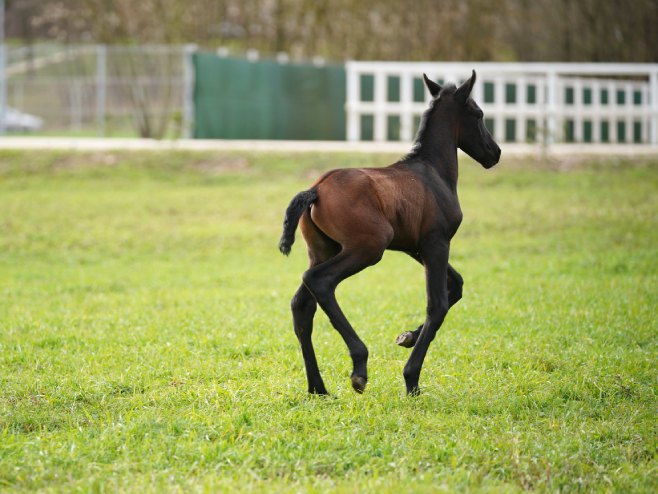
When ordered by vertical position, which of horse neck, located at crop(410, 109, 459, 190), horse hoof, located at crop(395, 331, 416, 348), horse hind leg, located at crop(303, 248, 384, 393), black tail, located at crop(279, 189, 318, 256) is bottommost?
horse hoof, located at crop(395, 331, 416, 348)

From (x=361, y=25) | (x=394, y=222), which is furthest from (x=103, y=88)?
(x=394, y=222)

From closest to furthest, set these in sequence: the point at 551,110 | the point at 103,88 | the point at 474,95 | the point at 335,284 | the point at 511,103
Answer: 1. the point at 335,284
2. the point at 551,110
3. the point at 474,95
4. the point at 511,103
5. the point at 103,88

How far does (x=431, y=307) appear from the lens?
677cm

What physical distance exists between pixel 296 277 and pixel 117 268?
9.32 feet

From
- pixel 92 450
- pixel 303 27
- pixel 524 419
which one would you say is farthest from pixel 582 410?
pixel 303 27

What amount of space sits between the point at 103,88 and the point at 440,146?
2612cm

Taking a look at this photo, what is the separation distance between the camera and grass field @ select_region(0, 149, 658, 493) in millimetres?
5305

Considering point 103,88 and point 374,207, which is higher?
point 103,88

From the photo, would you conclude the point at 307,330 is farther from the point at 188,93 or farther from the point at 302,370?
the point at 188,93

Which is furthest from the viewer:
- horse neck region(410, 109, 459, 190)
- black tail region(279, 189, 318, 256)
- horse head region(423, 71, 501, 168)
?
horse head region(423, 71, 501, 168)

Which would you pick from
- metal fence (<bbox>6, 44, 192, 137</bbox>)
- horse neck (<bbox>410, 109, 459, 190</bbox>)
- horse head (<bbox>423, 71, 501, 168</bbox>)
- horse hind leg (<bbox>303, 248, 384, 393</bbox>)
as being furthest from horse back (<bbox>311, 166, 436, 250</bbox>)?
metal fence (<bbox>6, 44, 192, 137</bbox>)

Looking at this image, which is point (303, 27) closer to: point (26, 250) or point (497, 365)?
point (26, 250)

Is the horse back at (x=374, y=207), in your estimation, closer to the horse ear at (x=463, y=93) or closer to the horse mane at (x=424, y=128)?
the horse mane at (x=424, y=128)

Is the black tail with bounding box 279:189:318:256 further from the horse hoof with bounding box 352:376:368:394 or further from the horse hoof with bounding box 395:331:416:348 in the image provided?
the horse hoof with bounding box 395:331:416:348
